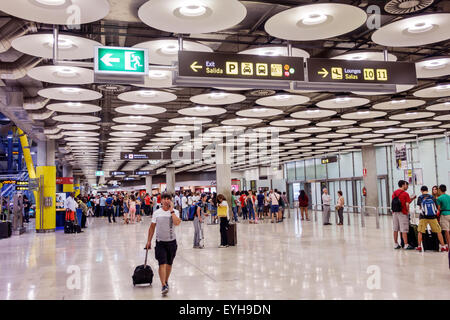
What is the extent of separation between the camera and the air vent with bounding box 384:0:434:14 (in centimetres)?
732

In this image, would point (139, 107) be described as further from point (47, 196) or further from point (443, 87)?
point (443, 87)

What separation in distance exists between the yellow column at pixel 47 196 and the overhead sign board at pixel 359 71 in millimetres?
17731

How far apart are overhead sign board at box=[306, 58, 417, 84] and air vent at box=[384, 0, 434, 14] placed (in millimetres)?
1050

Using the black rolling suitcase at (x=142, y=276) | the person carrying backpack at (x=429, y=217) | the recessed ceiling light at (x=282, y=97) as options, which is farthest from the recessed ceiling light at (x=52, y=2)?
the person carrying backpack at (x=429, y=217)

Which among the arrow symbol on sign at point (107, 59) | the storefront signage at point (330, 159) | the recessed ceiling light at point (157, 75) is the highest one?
the recessed ceiling light at point (157, 75)

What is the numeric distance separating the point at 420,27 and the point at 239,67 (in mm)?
3992

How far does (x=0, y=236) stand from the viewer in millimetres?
18109

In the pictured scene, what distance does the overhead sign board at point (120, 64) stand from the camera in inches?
279

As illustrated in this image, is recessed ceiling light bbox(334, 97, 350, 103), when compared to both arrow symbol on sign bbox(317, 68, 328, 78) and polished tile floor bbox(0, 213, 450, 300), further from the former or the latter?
arrow symbol on sign bbox(317, 68, 328, 78)

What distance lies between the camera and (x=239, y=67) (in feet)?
24.8

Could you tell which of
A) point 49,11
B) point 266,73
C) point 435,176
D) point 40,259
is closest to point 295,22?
point 266,73

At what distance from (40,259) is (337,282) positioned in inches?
321

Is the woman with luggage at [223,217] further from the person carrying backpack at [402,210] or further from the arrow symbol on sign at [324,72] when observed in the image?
the arrow symbol on sign at [324,72]
